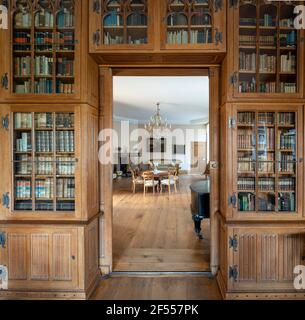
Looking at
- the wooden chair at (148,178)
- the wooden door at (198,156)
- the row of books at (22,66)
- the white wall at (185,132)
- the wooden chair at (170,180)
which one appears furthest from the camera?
the wooden door at (198,156)

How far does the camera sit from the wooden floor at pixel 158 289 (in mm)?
2420

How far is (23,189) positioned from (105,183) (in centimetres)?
82

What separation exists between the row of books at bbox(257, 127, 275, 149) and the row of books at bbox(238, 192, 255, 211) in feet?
1.62

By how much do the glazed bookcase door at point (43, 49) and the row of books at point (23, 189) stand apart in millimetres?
826

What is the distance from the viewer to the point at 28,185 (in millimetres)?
2439

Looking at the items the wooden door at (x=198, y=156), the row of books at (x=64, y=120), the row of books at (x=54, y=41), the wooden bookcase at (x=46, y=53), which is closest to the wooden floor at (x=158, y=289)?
the row of books at (x=64, y=120)

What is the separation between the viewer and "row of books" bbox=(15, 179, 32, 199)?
2.43m

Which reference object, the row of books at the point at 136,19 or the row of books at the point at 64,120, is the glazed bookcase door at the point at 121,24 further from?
the row of books at the point at 64,120

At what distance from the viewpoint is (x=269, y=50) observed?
240cm

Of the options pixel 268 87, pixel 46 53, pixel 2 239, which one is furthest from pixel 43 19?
pixel 268 87
